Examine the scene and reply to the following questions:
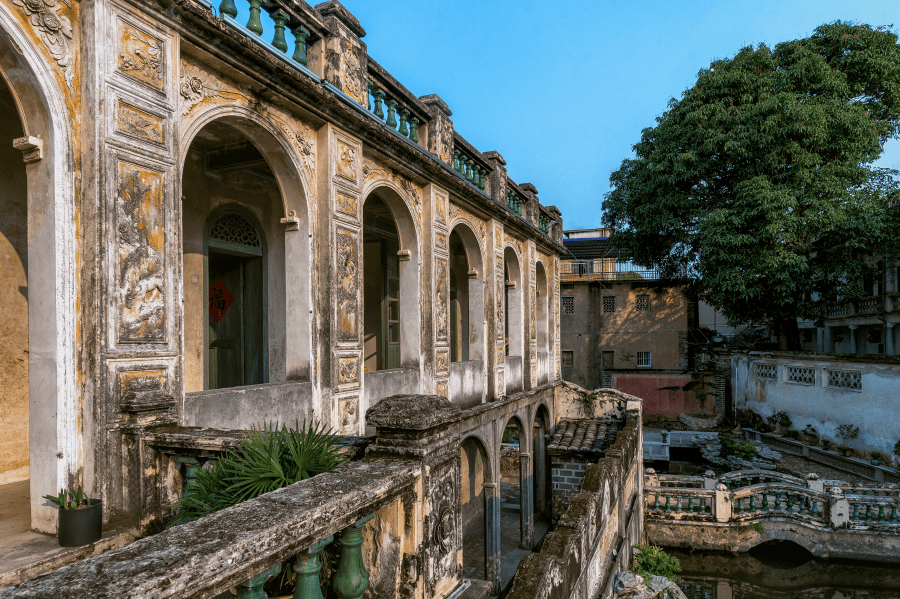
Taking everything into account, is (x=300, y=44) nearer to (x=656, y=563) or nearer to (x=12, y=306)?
(x=12, y=306)

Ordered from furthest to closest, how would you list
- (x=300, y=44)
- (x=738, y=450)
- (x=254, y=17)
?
(x=738, y=450)
(x=300, y=44)
(x=254, y=17)

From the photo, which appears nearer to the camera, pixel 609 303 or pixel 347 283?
pixel 347 283

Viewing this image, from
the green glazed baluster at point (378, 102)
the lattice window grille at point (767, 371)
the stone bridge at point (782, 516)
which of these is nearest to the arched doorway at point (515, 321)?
the stone bridge at point (782, 516)

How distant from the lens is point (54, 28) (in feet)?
12.1

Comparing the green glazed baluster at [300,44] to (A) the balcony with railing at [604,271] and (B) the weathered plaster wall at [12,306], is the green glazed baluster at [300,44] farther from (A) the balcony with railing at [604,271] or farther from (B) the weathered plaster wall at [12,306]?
(A) the balcony with railing at [604,271]

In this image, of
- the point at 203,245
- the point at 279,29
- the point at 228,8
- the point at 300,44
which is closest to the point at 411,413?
the point at 228,8

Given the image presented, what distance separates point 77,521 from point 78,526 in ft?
0.12

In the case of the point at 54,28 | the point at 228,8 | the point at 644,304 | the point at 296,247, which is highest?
the point at 228,8

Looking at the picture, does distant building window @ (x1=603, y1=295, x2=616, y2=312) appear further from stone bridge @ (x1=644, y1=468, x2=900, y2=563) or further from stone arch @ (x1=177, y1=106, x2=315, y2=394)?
stone arch @ (x1=177, y1=106, x2=315, y2=394)

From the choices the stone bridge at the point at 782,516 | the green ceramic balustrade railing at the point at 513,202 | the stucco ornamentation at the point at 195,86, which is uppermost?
the green ceramic balustrade railing at the point at 513,202

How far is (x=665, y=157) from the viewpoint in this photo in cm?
2127

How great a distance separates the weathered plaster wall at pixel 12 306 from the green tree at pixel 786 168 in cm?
1944

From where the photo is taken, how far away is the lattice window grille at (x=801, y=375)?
18078 millimetres

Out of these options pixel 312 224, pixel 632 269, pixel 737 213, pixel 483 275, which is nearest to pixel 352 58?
pixel 312 224
